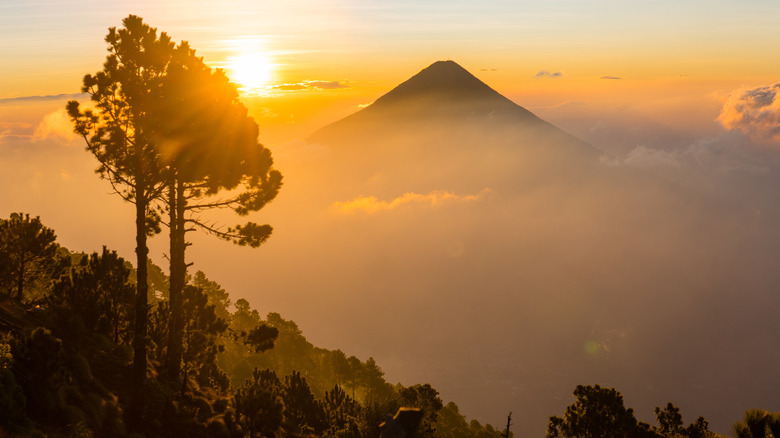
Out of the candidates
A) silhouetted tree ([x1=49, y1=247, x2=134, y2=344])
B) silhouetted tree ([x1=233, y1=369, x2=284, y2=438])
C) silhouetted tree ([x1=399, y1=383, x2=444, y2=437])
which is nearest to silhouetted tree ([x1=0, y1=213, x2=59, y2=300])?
silhouetted tree ([x1=49, y1=247, x2=134, y2=344])

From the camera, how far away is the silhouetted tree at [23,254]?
3144 cm

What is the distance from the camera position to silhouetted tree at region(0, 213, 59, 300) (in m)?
31.4

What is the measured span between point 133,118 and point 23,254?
562 inches

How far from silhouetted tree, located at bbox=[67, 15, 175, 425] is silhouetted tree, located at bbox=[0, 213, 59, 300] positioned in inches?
459

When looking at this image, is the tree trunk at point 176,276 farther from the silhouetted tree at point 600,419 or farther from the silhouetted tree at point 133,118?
the silhouetted tree at point 600,419

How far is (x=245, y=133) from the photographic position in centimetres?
2658

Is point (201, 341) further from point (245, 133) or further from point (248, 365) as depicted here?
point (248, 365)

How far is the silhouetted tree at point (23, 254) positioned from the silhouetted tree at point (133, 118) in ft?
38.3

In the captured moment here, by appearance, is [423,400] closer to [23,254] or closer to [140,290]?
[140,290]

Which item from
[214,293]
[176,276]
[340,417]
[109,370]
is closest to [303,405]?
[340,417]

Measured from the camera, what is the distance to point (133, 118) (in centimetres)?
2439

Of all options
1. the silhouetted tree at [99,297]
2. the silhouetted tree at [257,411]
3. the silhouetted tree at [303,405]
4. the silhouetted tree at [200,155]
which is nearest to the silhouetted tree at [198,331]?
the silhouetted tree at [200,155]

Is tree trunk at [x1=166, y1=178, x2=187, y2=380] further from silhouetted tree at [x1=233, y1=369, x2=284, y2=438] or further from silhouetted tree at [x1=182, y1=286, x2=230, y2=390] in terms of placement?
silhouetted tree at [x1=233, y1=369, x2=284, y2=438]

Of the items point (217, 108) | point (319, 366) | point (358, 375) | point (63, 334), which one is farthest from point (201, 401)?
point (319, 366)
